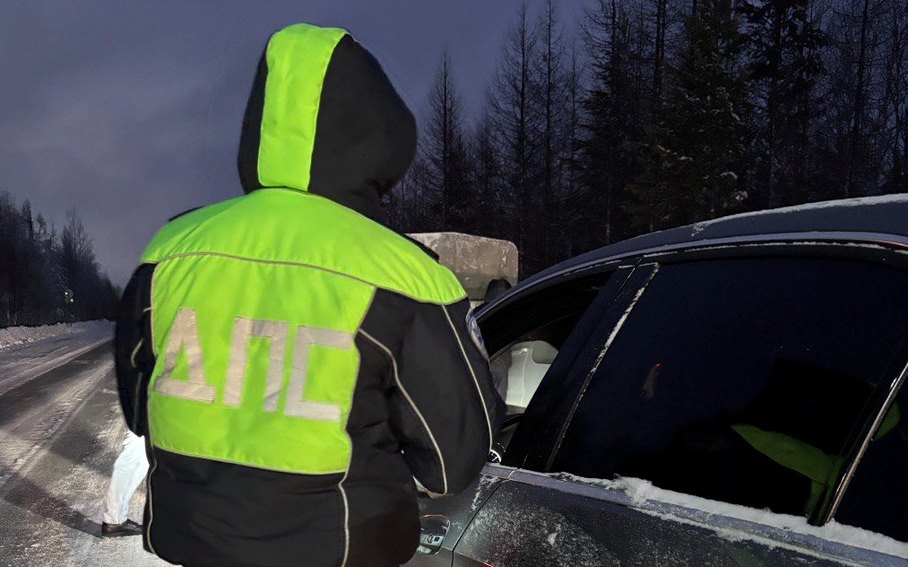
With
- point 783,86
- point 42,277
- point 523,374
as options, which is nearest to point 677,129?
point 783,86

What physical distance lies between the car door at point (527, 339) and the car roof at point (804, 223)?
5.0 inches

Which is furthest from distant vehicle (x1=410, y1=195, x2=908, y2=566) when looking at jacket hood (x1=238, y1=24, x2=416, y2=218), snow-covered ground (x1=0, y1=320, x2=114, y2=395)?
snow-covered ground (x1=0, y1=320, x2=114, y2=395)

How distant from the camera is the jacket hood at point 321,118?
131 cm

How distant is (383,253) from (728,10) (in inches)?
889

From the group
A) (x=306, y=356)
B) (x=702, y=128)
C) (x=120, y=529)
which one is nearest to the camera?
(x=306, y=356)

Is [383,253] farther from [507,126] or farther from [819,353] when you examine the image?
[507,126]

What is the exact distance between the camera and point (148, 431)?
138cm

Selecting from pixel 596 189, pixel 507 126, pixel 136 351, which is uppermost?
pixel 507 126

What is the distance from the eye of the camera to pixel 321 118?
1316mm

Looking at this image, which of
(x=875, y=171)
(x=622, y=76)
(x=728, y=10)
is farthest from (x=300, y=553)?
(x=622, y=76)

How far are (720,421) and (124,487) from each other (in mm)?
3950

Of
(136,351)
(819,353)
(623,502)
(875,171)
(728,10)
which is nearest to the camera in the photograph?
(819,353)

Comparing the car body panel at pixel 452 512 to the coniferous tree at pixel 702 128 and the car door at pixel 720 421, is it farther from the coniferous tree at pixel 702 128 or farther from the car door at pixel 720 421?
the coniferous tree at pixel 702 128

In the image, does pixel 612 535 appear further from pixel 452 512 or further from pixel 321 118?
pixel 321 118
